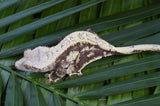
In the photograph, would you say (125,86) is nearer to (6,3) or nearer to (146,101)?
(146,101)

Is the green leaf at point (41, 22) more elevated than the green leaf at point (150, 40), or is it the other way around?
the green leaf at point (41, 22)

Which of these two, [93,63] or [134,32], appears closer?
[134,32]

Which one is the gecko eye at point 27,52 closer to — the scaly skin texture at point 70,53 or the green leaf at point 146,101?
the scaly skin texture at point 70,53

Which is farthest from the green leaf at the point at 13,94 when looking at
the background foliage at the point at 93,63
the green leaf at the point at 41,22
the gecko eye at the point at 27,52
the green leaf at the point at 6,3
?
the green leaf at the point at 6,3

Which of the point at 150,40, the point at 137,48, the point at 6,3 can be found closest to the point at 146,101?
the point at 137,48

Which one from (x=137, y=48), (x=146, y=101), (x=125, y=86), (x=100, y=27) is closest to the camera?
(x=146, y=101)

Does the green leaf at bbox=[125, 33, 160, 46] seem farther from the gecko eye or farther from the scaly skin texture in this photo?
the gecko eye

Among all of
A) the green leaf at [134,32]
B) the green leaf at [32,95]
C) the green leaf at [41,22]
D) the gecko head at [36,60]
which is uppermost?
the green leaf at [41,22]
